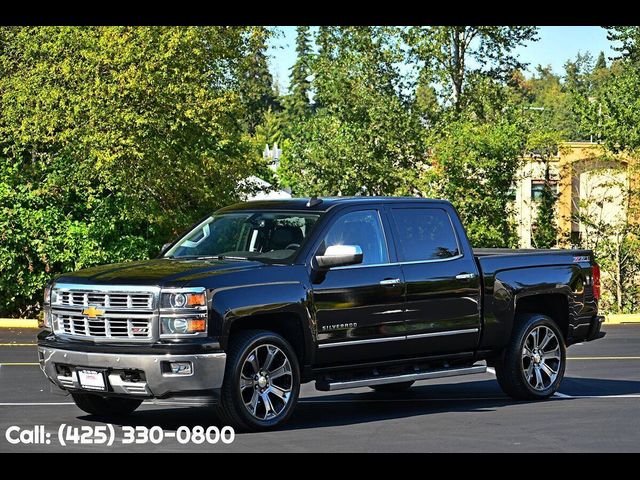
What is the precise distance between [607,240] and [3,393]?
2123cm

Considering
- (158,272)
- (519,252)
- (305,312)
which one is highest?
(158,272)

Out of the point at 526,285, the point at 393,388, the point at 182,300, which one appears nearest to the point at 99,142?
the point at 393,388

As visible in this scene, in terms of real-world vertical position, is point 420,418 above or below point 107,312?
below

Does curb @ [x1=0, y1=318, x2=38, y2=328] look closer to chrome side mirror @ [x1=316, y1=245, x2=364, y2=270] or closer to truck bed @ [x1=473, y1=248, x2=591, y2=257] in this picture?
truck bed @ [x1=473, y1=248, x2=591, y2=257]

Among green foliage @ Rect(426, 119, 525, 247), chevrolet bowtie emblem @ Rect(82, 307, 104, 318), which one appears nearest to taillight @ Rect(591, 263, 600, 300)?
chevrolet bowtie emblem @ Rect(82, 307, 104, 318)

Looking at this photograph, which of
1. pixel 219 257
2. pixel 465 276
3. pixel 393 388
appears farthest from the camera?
pixel 393 388

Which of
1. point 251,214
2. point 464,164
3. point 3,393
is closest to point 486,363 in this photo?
point 251,214

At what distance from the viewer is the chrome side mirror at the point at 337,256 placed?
38.6 feet

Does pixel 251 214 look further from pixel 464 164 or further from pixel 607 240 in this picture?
pixel 607 240

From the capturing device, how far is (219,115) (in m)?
26.7

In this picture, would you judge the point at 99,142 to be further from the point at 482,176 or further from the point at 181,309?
the point at 181,309

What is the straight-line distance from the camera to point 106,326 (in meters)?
11.1

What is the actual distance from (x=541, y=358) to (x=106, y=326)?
198 inches

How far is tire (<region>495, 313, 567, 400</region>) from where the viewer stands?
44.9 feet
